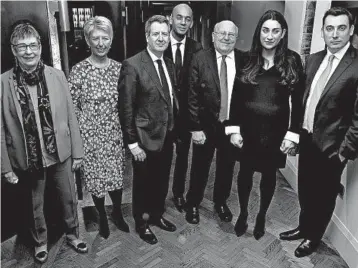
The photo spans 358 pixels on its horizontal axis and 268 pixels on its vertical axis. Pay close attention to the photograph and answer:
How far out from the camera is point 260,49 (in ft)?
8.78

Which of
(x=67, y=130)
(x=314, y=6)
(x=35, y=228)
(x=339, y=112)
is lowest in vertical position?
(x=35, y=228)

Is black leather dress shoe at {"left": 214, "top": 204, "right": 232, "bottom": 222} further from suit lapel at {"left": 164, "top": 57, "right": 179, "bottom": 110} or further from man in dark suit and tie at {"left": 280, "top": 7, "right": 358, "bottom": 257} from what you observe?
suit lapel at {"left": 164, "top": 57, "right": 179, "bottom": 110}

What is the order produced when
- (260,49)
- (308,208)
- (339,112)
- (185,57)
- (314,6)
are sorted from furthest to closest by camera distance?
(314,6) < (185,57) < (308,208) < (260,49) < (339,112)

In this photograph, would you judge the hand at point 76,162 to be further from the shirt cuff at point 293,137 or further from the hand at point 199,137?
the shirt cuff at point 293,137

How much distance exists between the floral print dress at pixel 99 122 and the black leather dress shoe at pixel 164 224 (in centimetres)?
55

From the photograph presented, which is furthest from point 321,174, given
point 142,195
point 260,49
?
point 142,195

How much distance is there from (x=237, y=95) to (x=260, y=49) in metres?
0.39

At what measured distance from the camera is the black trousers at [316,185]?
264cm

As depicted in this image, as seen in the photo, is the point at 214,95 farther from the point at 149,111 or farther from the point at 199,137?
the point at 149,111

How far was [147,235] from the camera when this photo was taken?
9.97ft

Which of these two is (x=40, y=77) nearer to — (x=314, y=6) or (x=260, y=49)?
(x=260, y=49)

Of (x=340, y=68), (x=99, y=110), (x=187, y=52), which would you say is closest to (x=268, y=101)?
(x=340, y=68)

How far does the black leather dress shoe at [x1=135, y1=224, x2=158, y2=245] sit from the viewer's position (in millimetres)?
3023

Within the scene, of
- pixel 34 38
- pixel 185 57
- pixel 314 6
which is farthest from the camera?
pixel 314 6
